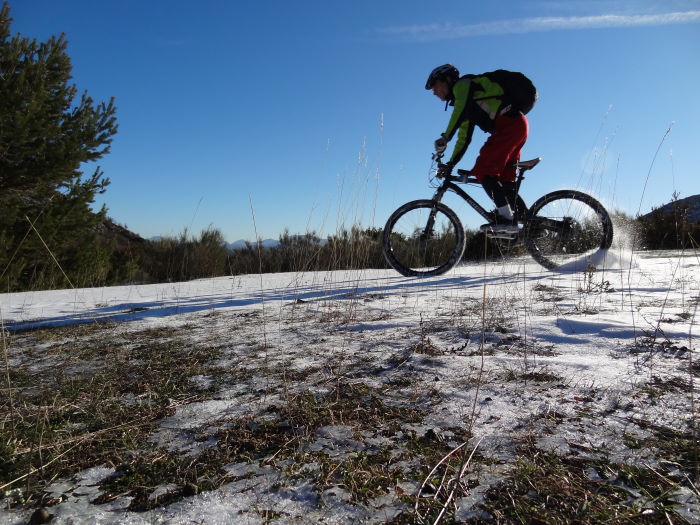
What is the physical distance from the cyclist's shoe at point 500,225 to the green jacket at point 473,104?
97cm

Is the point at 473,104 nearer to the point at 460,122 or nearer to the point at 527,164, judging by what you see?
the point at 460,122

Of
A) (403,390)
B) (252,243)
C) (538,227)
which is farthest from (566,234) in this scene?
(252,243)

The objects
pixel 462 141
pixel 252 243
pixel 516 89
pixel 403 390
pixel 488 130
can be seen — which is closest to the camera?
pixel 403 390

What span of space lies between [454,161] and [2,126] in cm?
837

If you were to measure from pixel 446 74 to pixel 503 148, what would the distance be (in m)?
1.05

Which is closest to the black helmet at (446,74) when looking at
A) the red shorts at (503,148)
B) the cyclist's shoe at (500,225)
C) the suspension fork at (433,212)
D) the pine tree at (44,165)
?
the red shorts at (503,148)

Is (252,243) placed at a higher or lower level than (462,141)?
lower

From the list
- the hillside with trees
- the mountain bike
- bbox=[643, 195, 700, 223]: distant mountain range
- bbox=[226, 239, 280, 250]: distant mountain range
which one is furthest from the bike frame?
bbox=[643, 195, 700, 223]: distant mountain range

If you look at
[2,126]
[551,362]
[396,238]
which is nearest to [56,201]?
[2,126]

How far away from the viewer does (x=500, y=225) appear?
4125mm

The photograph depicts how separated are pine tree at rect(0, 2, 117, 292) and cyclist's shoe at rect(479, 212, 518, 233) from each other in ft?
24.0

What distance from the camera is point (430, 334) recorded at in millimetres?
1834

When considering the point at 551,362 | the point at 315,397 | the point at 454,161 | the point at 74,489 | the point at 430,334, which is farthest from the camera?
the point at 454,161

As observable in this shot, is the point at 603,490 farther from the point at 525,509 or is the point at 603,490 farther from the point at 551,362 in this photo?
the point at 551,362
